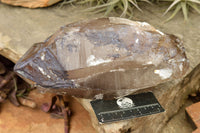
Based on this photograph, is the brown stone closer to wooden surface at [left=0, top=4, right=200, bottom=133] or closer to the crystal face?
wooden surface at [left=0, top=4, right=200, bottom=133]

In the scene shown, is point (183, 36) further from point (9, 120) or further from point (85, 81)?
point (9, 120)

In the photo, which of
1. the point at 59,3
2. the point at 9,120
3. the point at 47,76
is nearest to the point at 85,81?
the point at 47,76

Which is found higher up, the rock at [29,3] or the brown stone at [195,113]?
the rock at [29,3]

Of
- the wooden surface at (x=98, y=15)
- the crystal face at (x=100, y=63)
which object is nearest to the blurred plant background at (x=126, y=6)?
the wooden surface at (x=98, y=15)

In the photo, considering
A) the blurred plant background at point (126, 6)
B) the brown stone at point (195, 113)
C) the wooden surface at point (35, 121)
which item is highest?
the blurred plant background at point (126, 6)

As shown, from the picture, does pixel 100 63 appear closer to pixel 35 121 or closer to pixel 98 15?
pixel 35 121

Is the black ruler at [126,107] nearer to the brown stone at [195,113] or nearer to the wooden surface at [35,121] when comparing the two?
the brown stone at [195,113]

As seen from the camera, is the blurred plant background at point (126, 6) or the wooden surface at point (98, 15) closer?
the wooden surface at point (98, 15)
